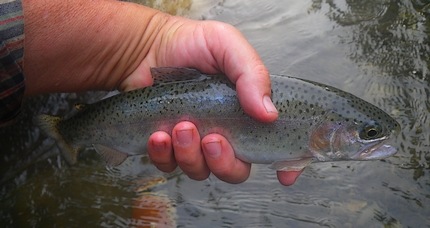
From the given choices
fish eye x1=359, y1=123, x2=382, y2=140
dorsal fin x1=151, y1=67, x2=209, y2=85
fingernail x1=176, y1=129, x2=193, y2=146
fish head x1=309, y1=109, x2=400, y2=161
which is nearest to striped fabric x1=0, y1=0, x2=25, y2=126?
dorsal fin x1=151, y1=67, x2=209, y2=85

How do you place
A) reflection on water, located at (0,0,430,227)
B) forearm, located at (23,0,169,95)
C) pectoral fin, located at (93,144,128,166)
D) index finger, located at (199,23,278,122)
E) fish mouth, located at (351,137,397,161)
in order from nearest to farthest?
index finger, located at (199,23,278,122) < fish mouth, located at (351,137,397,161) < pectoral fin, located at (93,144,128,166) < forearm, located at (23,0,169,95) < reflection on water, located at (0,0,430,227)

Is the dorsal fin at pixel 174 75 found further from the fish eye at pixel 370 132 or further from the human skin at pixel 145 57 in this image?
the fish eye at pixel 370 132

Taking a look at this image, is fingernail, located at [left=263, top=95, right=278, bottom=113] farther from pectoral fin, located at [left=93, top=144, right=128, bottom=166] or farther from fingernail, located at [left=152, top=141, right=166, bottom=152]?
pectoral fin, located at [left=93, top=144, right=128, bottom=166]

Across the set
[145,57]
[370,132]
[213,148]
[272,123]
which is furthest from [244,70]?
[145,57]

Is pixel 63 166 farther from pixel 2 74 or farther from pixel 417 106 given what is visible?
pixel 417 106

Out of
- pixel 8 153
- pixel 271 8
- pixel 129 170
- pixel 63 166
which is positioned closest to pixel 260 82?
pixel 129 170

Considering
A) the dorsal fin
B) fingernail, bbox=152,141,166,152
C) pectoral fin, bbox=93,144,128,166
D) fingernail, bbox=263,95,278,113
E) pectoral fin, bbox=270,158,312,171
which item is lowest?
pectoral fin, bbox=93,144,128,166

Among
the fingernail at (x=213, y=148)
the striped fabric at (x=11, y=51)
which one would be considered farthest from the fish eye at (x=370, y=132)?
the striped fabric at (x=11, y=51)
